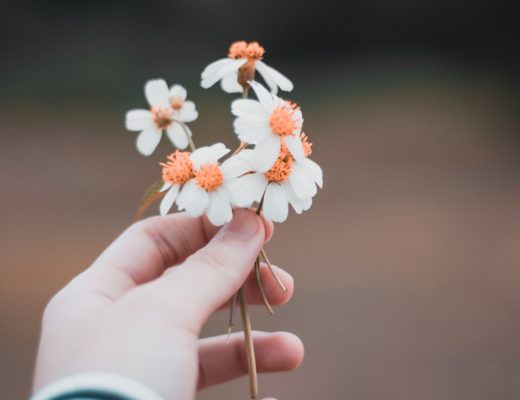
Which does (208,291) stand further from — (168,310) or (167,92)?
(167,92)

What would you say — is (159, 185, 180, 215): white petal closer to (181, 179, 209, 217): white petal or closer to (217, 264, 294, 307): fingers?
(181, 179, 209, 217): white petal

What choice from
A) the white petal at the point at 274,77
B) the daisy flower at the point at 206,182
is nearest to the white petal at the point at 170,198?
the daisy flower at the point at 206,182

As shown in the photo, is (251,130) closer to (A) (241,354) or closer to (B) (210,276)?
(B) (210,276)

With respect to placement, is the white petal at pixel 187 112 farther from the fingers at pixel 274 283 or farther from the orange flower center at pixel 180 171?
the fingers at pixel 274 283

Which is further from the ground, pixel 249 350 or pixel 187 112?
pixel 187 112

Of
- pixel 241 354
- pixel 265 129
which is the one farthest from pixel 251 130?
pixel 241 354

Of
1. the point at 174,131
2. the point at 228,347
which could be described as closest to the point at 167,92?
the point at 174,131

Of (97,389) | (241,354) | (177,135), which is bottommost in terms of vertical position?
(97,389)
